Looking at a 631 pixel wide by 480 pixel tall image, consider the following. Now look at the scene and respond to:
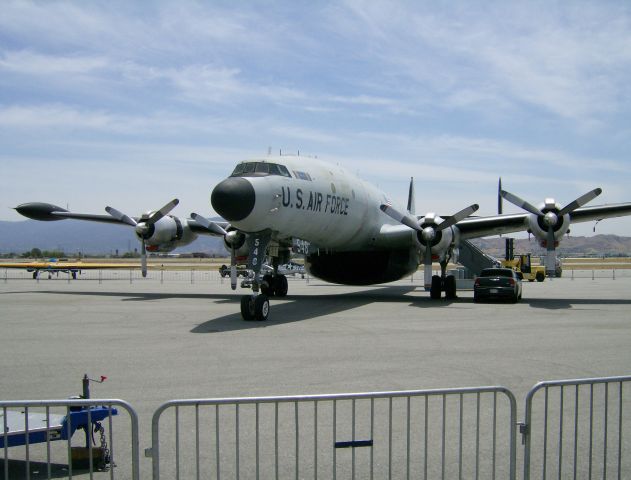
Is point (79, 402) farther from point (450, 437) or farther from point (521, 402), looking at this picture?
point (521, 402)

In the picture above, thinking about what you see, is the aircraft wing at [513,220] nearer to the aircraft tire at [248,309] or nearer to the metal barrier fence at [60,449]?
the aircraft tire at [248,309]

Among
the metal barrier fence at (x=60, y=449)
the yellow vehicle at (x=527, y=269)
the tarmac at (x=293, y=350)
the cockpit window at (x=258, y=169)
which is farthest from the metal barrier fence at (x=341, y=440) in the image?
the yellow vehicle at (x=527, y=269)

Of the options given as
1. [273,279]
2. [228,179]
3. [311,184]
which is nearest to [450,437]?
[228,179]

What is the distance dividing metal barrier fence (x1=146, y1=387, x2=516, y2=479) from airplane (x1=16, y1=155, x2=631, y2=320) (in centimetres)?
960

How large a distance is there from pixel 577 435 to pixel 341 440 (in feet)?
7.28

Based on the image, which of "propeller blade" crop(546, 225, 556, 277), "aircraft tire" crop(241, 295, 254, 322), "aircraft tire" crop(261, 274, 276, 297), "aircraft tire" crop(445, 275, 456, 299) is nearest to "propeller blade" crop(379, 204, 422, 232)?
"aircraft tire" crop(445, 275, 456, 299)

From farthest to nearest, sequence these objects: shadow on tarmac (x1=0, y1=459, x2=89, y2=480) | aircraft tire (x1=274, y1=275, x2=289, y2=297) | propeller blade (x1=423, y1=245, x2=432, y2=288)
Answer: aircraft tire (x1=274, y1=275, x2=289, y2=297) < propeller blade (x1=423, y1=245, x2=432, y2=288) < shadow on tarmac (x1=0, y1=459, x2=89, y2=480)

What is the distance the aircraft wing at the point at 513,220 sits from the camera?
2364 cm

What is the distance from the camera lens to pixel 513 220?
24922mm

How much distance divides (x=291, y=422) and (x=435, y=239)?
59.2 feet

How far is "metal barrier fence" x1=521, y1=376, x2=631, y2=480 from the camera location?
5.04m

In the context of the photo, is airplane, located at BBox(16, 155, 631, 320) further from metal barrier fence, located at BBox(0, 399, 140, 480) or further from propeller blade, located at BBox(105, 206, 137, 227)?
metal barrier fence, located at BBox(0, 399, 140, 480)

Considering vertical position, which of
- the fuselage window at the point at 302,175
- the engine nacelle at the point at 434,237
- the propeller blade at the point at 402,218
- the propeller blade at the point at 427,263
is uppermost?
the fuselage window at the point at 302,175

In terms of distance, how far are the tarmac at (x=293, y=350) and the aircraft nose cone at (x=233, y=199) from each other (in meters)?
2.85
